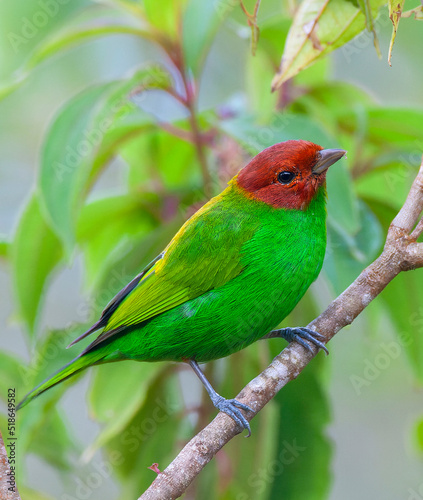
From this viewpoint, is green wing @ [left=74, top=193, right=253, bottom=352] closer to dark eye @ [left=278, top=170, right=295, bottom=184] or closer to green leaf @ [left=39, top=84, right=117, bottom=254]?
dark eye @ [left=278, top=170, right=295, bottom=184]

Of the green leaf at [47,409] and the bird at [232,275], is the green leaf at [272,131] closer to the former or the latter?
the bird at [232,275]

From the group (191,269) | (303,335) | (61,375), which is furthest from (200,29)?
(61,375)

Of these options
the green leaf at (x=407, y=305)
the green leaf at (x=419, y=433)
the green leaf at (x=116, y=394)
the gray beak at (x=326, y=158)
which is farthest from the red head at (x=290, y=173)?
the green leaf at (x=419, y=433)

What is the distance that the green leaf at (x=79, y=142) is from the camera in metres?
2.39

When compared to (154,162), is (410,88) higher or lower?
higher

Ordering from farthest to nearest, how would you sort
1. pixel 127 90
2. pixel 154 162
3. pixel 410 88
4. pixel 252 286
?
pixel 410 88 → pixel 154 162 → pixel 127 90 → pixel 252 286

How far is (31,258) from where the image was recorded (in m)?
2.75

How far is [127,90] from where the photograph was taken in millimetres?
2559

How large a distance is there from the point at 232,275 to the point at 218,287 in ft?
0.24

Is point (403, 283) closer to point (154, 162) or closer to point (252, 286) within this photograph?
point (252, 286)

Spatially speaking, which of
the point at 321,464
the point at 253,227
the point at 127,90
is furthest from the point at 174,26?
the point at 321,464

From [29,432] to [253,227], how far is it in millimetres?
1137

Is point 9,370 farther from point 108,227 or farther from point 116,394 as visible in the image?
point 108,227

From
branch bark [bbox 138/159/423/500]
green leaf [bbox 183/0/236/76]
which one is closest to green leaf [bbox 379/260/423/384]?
branch bark [bbox 138/159/423/500]
